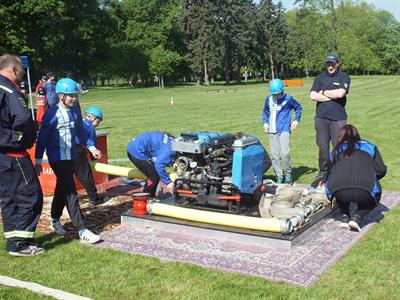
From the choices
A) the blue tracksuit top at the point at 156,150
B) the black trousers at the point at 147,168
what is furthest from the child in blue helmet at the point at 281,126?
the blue tracksuit top at the point at 156,150

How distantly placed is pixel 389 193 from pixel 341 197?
2248mm

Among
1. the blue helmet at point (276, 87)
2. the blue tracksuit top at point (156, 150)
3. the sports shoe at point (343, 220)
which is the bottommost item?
the sports shoe at point (343, 220)

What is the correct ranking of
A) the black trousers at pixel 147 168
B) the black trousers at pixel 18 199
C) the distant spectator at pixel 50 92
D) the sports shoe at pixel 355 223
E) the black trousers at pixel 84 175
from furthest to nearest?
the distant spectator at pixel 50 92
the black trousers at pixel 84 175
the black trousers at pixel 147 168
the sports shoe at pixel 355 223
the black trousers at pixel 18 199

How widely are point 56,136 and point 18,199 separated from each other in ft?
3.05

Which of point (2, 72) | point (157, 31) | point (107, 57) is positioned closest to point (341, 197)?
point (2, 72)

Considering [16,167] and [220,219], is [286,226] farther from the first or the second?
[16,167]

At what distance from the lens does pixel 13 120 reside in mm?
5559

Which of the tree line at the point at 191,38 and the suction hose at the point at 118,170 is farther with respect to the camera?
the tree line at the point at 191,38

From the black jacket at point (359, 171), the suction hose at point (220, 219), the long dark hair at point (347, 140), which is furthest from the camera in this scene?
the long dark hair at point (347, 140)

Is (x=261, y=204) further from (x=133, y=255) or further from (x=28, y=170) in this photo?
(x=28, y=170)

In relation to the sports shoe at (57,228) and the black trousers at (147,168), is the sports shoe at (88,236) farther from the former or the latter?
the black trousers at (147,168)

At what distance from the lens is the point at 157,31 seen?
78.1m

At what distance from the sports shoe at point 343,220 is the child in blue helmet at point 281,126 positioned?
75.1 inches

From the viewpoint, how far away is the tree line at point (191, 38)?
53.8m
